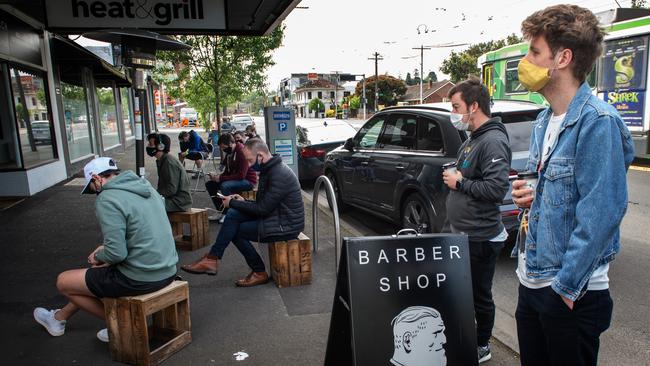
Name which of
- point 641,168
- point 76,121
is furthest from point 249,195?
point 641,168

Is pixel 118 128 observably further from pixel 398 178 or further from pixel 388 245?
pixel 388 245

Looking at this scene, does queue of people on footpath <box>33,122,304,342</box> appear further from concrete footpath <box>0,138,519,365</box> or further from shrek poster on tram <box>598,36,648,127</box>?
shrek poster on tram <box>598,36,648,127</box>

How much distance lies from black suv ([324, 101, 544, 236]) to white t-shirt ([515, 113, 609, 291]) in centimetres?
278

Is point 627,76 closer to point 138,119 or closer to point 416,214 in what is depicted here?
point 416,214

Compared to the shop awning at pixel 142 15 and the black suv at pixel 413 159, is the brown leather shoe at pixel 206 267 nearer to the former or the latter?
the black suv at pixel 413 159

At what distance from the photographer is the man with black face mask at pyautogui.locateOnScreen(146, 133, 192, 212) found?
20.0 ft

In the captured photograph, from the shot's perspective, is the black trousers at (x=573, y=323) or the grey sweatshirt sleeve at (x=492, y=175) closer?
the black trousers at (x=573, y=323)

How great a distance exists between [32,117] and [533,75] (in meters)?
11.7

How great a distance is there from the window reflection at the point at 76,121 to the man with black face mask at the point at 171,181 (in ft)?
26.0

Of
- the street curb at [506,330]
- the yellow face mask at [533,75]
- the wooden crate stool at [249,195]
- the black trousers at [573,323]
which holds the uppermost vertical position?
the yellow face mask at [533,75]

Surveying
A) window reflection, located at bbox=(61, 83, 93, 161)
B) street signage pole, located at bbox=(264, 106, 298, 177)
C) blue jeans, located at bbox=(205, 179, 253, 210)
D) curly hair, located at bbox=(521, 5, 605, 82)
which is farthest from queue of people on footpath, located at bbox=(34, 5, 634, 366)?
window reflection, located at bbox=(61, 83, 93, 161)

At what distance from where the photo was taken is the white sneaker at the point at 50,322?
379cm

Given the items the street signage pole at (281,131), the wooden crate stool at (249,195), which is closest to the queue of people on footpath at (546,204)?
the wooden crate stool at (249,195)

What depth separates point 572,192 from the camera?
68.9 inches
